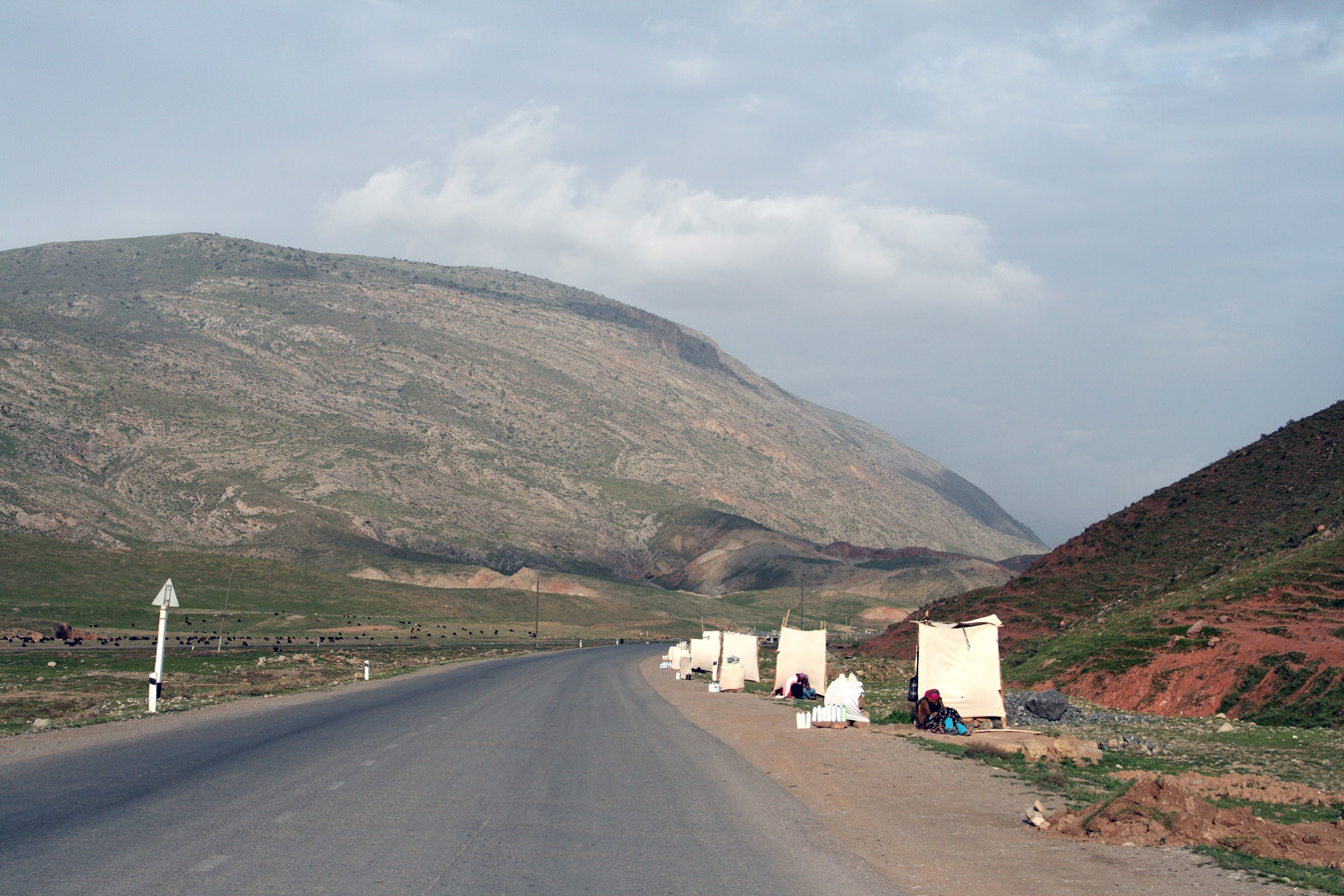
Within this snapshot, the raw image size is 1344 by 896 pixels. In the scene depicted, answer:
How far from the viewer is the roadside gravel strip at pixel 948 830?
398 inches

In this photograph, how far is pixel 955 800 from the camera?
51.0 feet

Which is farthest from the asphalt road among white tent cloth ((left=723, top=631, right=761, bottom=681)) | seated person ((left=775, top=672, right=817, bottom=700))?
white tent cloth ((left=723, top=631, right=761, bottom=681))

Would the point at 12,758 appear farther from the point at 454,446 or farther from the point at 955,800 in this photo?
the point at 454,446

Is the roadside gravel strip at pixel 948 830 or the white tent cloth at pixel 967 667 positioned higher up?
the white tent cloth at pixel 967 667

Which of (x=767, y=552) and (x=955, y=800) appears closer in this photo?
(x=955, y=800)

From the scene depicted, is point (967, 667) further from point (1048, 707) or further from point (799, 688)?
point (799, 688)

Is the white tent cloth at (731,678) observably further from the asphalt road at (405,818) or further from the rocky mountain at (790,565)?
the rocky mountain at (790,565)

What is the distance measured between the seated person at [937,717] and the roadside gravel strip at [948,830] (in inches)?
71.1

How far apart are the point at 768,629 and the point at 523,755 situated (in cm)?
11691

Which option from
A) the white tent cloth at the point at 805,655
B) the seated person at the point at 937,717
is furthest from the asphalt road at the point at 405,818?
the white tent cloth at the point at 805,655

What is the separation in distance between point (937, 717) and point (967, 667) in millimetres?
1865

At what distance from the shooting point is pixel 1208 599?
3881 centimetres

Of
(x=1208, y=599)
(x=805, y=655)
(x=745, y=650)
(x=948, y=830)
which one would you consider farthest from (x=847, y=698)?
(x=745, y=650)

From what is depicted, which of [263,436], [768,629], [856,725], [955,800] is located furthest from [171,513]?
[955,800]
